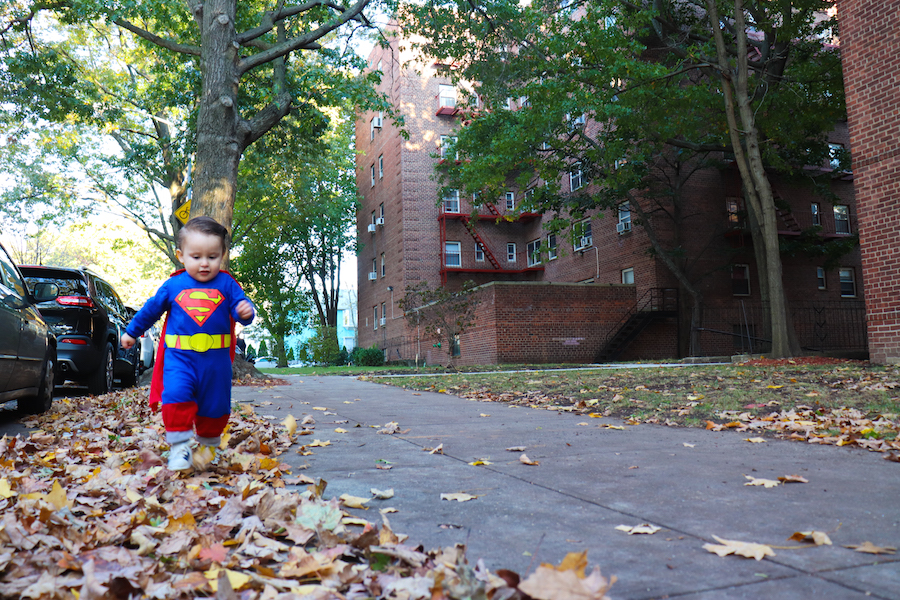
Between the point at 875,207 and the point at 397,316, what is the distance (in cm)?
2405

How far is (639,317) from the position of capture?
2322 cm

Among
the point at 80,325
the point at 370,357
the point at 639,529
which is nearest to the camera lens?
the point at 639,529

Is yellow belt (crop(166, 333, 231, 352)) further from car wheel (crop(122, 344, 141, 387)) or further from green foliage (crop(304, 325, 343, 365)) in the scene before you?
green foliage (crop(304, 325, 343, 365))

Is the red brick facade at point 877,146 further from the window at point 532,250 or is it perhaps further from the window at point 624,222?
the window at point 532,250

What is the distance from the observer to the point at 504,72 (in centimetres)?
1925

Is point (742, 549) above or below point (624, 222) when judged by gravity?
below

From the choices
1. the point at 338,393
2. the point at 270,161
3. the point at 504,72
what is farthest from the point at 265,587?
the point at 270,161

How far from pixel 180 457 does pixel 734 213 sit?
Result: 2513 centimetres

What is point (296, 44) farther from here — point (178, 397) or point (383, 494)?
point (383, 494)

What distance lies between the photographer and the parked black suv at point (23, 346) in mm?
5707

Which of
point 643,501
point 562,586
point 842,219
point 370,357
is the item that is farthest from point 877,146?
point 370,357

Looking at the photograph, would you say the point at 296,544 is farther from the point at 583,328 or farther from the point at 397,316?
the point at 397,316

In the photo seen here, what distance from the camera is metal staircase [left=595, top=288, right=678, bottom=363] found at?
23062mm

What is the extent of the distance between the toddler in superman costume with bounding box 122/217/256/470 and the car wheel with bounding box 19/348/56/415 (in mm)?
4071
